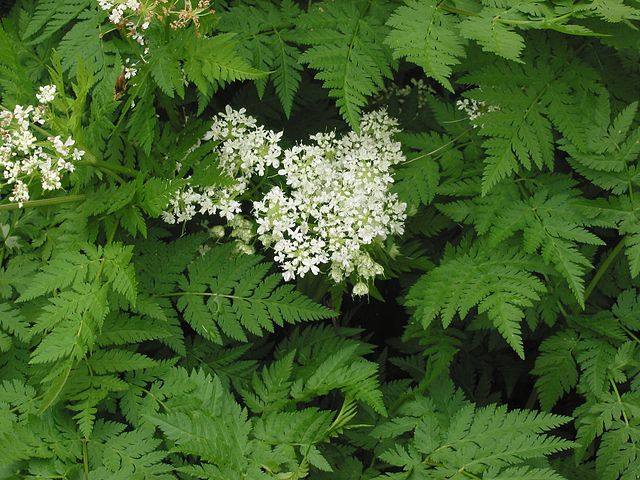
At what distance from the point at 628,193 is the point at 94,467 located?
7.31 feet

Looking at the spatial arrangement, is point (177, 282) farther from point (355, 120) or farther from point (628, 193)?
point (628, 193)

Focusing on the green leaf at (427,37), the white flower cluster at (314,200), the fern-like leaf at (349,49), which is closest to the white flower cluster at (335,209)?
the white flower cluster at (314,200)

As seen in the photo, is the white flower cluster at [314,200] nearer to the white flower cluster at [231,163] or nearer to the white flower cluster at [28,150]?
the white flower cluster at [231,163]

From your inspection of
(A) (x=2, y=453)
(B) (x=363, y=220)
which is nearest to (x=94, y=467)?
(A) (x=2, y=453)

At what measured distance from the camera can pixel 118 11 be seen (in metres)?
2.38

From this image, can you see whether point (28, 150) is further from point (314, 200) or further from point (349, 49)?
point (349, 49)

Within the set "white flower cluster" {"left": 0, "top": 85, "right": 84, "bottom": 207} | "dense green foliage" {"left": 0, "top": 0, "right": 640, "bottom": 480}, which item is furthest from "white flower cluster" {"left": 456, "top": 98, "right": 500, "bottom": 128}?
"white flower cluster" {"left": 0, "top": 85, "right": 84, "bottom": 207}

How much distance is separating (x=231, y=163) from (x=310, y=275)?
1.93 feet

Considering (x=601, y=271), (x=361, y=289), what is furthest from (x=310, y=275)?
(x=601, y=271)

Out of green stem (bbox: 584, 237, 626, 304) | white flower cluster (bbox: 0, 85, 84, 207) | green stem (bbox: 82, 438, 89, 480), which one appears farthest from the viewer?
green stem (bbox: 584, 237, 626, 304)

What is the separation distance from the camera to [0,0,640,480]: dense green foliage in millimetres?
2361

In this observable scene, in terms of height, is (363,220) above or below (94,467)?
above

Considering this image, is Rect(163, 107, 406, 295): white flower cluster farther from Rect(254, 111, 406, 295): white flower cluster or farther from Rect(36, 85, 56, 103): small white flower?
Rect(36, 85, 56, 103): small white flower

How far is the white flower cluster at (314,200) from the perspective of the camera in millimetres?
2586
